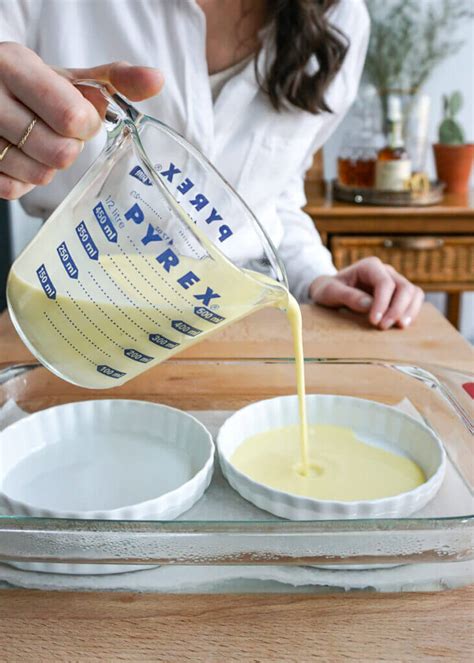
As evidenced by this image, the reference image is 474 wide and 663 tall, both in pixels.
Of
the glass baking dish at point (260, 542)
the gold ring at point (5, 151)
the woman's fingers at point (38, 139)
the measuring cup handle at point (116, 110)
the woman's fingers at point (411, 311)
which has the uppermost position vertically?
the measuring cup handle at point (116, 110)

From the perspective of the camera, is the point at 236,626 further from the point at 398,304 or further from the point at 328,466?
the point at 398,304

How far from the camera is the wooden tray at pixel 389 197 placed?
185 centimetres

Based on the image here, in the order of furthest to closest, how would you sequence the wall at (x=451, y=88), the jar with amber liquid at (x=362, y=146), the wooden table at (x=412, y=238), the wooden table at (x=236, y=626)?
1. the wall at (x=451, y=88)
2. the jar with amber liquid at (x=362, y=146)
3. the wooden table at (x=412, y=238)
4. the wooden table at (x=236, y=626)

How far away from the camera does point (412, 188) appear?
1.89 meters

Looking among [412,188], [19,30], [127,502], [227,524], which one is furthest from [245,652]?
[412,188]

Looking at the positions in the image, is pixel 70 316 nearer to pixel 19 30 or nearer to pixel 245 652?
pixel 245 652

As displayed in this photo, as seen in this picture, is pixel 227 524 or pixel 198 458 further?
pixel 198 458

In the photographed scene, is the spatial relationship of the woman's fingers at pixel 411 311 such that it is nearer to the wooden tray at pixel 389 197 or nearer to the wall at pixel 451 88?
the wooden tray at pixel 389 197

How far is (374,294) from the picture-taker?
99 cm

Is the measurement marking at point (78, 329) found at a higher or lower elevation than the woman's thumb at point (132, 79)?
lower

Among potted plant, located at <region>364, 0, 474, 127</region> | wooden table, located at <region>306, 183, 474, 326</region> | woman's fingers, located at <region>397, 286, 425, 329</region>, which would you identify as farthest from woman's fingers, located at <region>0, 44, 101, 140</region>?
potted plant, located at <region>364, 0, 474, 127</region>

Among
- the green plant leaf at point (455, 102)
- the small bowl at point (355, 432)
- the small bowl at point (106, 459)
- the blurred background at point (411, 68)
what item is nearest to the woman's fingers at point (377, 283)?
the small bowl at point (355, 432)

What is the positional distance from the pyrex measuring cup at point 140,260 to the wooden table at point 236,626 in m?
0.17

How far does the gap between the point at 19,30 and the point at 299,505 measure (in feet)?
2.56
